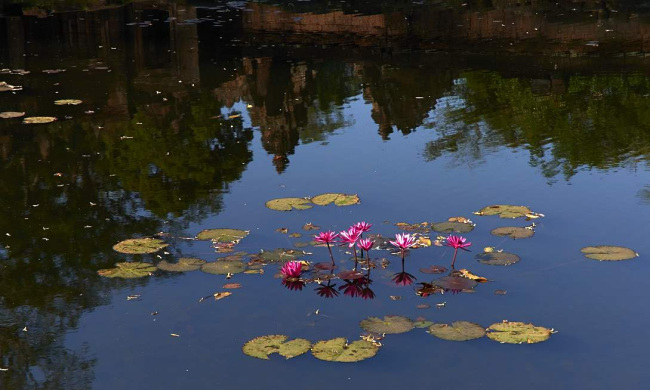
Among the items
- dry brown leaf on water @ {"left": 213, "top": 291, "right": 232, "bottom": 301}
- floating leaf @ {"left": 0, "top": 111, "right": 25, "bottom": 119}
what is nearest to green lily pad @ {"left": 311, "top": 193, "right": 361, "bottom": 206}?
dry brown leaf on water @ {"left": 213, "top": 291, "right": 232, "bottom": 301}

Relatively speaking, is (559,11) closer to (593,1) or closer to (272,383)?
(593,1)

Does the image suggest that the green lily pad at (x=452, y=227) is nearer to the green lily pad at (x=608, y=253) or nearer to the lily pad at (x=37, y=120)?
the green lily pad at (x=608, y=253)

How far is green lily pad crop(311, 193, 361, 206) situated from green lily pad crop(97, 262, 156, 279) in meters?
2.02

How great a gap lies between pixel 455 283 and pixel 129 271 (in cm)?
257

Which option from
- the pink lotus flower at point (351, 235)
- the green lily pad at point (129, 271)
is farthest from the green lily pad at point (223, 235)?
the pink lotus flower at point (351, 235)

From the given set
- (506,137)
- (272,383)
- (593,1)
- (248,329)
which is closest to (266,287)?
(248,329)

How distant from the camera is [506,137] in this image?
11.4 m

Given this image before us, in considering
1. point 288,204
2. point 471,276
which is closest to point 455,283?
point 471,276

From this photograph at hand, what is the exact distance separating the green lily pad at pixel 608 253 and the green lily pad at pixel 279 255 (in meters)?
2.29

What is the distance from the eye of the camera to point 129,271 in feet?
23.3

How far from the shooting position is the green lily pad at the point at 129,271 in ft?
23.1

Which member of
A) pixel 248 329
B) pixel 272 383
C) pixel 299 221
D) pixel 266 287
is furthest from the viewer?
pixel 299 221

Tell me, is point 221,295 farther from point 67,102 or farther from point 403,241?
point 67,102

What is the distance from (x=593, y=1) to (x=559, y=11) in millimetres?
1976
